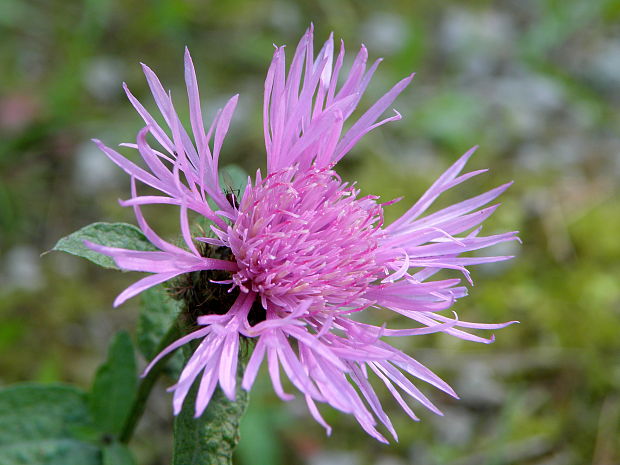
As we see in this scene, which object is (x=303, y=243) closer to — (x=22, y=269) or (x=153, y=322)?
(x=153, y=322)

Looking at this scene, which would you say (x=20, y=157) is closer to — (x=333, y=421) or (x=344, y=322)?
(x=333, y=421)

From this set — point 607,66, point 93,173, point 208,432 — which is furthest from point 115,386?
Answer: point 607,66

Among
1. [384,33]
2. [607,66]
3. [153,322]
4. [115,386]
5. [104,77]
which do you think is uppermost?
[384,33]

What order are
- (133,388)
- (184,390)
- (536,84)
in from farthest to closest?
(536,84) < (133,388) < (184,390)

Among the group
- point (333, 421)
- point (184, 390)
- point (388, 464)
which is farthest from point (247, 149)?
point (184, 390)

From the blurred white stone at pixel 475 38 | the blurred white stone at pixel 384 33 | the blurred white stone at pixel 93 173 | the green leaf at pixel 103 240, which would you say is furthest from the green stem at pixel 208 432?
the blurred white stone at pixel 475 38
